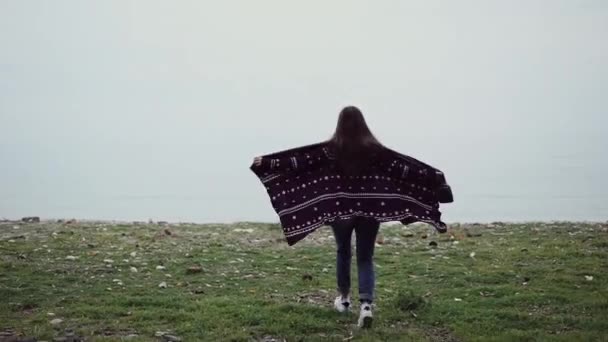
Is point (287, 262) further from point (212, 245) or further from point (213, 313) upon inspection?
point (213, 313)

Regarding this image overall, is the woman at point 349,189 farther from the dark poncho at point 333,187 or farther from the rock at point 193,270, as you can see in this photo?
the rock at point 193,270

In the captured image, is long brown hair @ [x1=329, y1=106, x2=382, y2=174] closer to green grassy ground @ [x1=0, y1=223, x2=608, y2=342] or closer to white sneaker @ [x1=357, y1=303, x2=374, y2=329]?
white sneaker @ [x1=357, y1=303, x2=374, y2=329]

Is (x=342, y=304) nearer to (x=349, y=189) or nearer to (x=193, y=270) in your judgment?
(x=349, y=189)

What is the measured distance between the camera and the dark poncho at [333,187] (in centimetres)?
839

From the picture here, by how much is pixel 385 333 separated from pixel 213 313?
213 centimetres

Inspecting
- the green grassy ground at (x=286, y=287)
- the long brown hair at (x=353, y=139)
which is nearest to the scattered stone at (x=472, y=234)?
the green grassy ground at (x=286, y=287)

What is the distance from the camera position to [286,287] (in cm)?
1032

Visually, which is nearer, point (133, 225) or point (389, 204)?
point (389, 204)

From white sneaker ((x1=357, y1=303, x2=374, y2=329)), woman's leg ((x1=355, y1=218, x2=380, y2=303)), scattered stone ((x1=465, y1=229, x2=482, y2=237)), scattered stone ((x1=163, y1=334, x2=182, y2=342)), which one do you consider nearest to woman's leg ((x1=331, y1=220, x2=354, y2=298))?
woman's leg ((x1=355, y1=218, x2=380, y2=303))

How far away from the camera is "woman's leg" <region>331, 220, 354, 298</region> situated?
332 inches

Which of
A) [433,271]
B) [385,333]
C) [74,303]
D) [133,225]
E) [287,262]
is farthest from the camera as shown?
[133,225]

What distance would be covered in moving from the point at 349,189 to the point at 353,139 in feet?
2.13

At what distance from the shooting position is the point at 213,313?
849 centimetres

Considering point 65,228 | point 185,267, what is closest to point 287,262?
point 185,267
